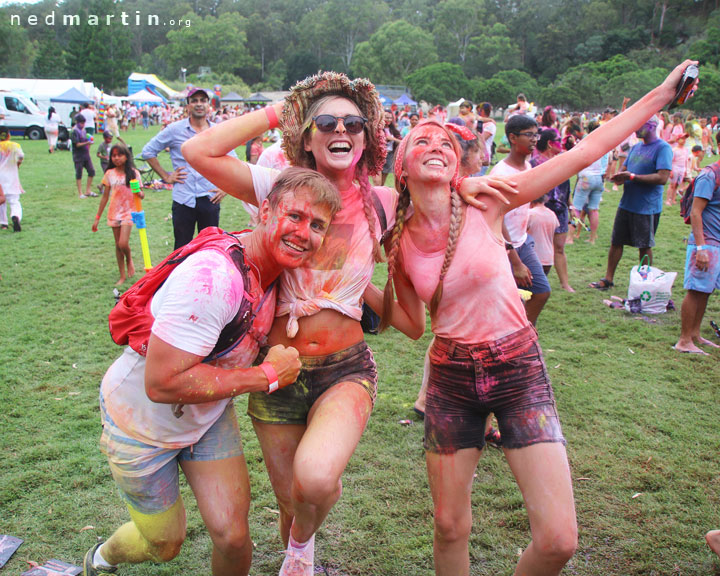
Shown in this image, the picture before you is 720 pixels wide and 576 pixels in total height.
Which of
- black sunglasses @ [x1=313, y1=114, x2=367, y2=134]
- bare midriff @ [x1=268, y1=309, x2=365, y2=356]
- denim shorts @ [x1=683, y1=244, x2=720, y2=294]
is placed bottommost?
denim shorts @ [x1=683, y1=244, x2=720, y2=294]

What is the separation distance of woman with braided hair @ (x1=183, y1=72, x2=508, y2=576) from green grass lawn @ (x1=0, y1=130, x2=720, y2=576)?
1063 mm

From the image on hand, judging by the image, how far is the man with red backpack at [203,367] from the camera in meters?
2.25

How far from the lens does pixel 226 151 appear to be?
2.73 m

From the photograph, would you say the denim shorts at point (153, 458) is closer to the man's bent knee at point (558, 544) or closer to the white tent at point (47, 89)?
the man's bent knee at point (558, 544)

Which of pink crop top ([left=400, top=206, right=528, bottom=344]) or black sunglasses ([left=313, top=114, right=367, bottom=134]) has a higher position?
black sunglasses ([left=313, top=114, right=367, bottom=134])

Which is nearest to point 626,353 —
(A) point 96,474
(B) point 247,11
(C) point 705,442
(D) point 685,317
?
(D) point 685,317

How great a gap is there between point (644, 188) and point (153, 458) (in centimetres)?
754

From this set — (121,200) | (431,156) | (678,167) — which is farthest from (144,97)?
(431,156)

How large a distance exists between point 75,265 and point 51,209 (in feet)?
17.3

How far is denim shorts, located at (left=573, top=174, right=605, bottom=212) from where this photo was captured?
10569 mm

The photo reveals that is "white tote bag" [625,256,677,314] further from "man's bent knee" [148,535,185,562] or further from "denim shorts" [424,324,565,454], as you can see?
"man's bent knee" [148,535,185,562]

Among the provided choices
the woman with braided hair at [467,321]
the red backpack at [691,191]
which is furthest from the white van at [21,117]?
the woman with braided hair at [467,321]

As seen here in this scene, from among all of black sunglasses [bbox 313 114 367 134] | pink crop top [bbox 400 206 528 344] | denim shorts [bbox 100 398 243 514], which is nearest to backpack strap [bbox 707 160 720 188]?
pink crop top [bbox 400 206 528 344]

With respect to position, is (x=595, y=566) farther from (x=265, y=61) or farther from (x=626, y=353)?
(x=265, y=61)
